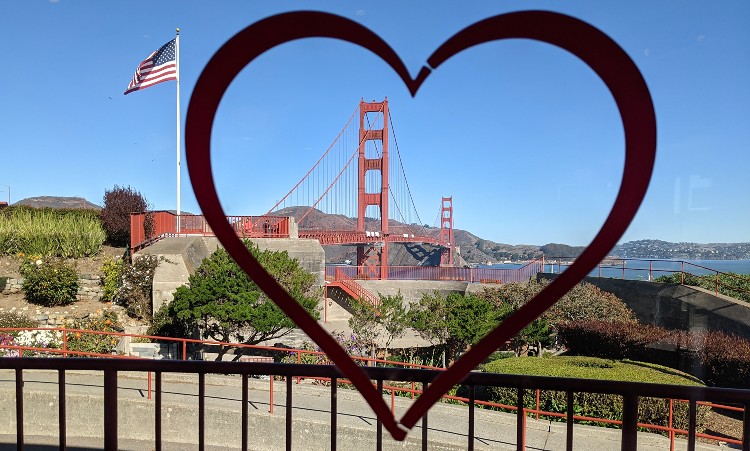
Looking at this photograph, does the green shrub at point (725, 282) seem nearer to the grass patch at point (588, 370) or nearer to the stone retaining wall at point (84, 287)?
the grass patch at point (588, 370)

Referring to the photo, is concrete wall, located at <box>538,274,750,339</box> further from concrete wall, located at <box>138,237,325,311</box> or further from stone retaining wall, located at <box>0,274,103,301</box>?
stone retaining wall, located at <box>0,274,103,301</box>

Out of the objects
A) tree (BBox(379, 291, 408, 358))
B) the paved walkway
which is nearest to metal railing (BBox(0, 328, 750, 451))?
the paved walkway

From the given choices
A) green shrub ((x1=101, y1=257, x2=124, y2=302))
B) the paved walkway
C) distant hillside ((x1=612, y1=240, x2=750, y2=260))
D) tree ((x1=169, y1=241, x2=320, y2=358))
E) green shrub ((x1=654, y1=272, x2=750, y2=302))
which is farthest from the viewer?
distant hillside ((x1=612, y1=240, x2=750, y2=260))

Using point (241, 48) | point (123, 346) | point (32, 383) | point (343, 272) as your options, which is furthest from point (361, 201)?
point (241, 48)

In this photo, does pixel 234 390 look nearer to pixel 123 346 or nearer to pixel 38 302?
pixel 123 346

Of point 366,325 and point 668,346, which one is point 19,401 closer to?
point 366,325

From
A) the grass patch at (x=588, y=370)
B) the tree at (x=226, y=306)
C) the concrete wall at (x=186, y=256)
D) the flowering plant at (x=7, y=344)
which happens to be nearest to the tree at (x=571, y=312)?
the grass patch at (x=588, y=370)

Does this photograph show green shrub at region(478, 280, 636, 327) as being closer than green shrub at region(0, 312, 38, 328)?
No
